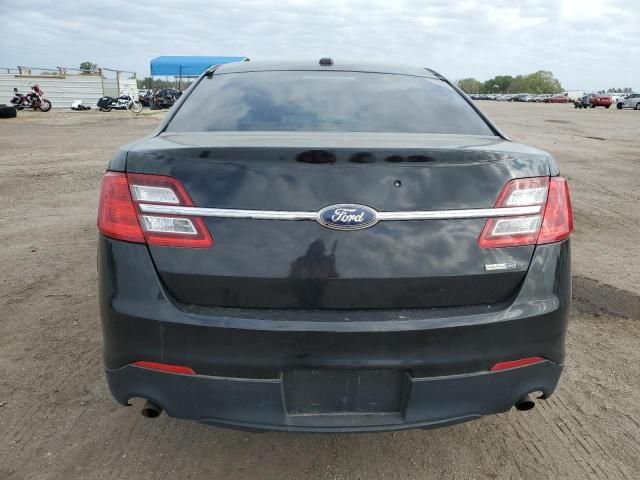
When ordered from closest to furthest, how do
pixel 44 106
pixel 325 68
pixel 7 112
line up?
pixel 325 68 < pixel 7 112 < pixel 44 106

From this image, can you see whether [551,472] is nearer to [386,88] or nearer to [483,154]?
[483,154]

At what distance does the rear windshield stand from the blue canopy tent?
105ft

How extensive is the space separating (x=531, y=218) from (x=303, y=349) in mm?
920

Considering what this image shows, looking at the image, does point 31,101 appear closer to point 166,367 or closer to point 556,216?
point 166,367

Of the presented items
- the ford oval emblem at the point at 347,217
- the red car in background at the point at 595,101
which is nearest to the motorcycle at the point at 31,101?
the ford oval emblem at the point at 347,217

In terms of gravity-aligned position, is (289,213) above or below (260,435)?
above

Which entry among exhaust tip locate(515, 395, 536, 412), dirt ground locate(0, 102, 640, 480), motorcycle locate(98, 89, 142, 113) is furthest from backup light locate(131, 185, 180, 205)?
motorcycle locate(98, 89, 142, 113)

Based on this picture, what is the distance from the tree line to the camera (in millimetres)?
143250

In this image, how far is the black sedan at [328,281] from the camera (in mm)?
1716

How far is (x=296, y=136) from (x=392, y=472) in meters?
1.45

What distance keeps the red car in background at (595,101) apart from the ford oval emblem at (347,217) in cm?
6394

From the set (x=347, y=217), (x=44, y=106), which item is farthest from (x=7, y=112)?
(x=347, y=217)

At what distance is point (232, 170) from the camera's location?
5.75 feet

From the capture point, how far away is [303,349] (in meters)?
1.72
